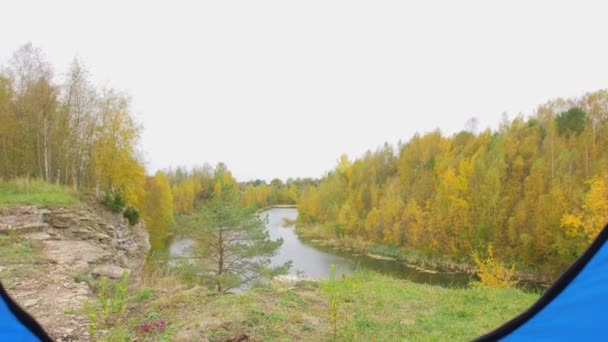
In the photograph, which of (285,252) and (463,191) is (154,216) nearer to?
(285,252)

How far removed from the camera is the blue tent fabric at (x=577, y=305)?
2.32 feet

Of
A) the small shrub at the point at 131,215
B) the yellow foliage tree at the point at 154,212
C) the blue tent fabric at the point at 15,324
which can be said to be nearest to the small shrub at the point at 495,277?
the blue tent fabric at the point at 15,324

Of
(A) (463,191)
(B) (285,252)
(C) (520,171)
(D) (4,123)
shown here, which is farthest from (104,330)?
(C) (520,171)

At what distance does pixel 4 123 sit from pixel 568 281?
16.9m

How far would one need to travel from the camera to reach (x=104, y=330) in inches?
123

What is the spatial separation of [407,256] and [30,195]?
22.9 metres

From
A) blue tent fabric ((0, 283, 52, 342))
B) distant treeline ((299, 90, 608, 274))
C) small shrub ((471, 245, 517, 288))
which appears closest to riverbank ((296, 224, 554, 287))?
distant treeline ((299, 90, 608, 274))

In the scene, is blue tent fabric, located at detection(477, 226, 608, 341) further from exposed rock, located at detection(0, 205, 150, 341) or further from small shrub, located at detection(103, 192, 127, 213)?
small shrub, located at detection(103, 192, 127, 213)

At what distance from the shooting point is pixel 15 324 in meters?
0.78

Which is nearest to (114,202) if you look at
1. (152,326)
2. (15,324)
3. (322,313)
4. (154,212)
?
(154,212)

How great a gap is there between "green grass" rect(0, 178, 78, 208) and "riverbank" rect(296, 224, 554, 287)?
18.9 meters

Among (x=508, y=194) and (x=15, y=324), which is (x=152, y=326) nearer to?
(x=15, y=324)

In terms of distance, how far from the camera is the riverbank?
17.8 m

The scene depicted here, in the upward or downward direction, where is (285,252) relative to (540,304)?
downward
